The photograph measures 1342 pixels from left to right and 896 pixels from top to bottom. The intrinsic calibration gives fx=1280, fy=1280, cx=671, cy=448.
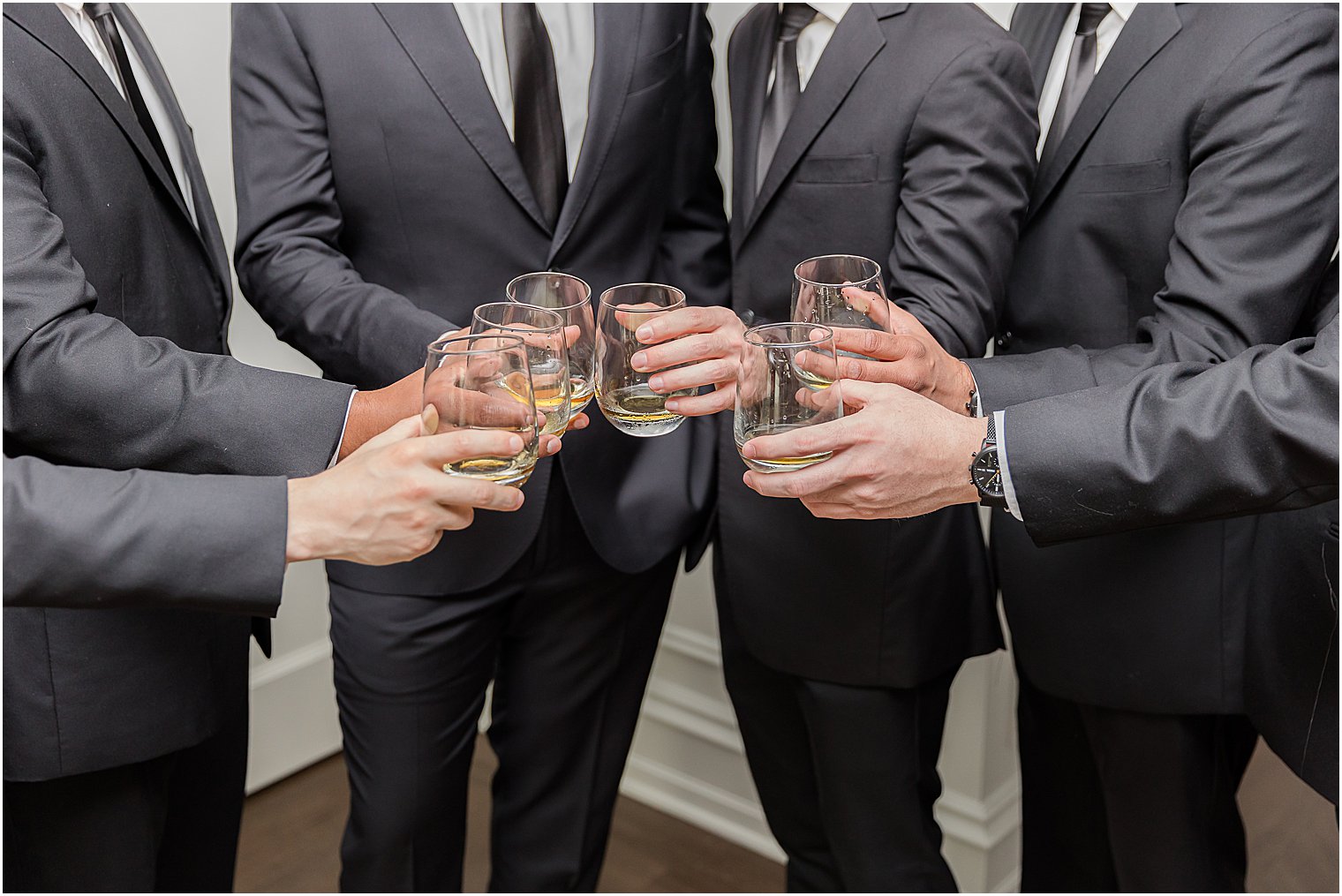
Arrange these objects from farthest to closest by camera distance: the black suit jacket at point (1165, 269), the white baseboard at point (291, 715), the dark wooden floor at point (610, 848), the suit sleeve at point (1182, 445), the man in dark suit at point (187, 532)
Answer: the white baseboard at point (291, 715), the dark wooden floor at point (610, 848), the black suit jacket at point (1165, 269), the suit sleeve at point (1182, 445), the man in dark suit at point (187, 532)

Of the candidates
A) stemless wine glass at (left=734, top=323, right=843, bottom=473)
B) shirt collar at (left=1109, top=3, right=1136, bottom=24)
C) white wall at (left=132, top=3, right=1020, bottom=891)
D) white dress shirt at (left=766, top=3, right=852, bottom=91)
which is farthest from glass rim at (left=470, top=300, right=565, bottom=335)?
white wall at (left=132, top=3, right=1020, bottom=891)

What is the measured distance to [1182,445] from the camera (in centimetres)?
162

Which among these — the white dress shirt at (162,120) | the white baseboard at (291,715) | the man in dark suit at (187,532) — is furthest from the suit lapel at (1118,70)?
the white baseboard at (291,715)

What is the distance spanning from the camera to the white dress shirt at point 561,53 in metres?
2.07

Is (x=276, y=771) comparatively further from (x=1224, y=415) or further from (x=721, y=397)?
(x=1224, y=415)

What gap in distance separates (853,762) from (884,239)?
87cm

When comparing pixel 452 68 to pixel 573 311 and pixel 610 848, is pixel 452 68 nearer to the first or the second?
pixel 573 311

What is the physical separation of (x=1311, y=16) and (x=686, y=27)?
0.98 meters

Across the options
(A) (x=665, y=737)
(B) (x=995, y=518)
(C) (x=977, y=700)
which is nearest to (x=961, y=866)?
(C) (x=977, y=700)

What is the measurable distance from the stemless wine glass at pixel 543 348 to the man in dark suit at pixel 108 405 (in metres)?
0.23

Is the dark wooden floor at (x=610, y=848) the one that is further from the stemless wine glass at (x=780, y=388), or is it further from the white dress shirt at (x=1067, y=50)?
the stemless wine glass at (x=780, y=388)

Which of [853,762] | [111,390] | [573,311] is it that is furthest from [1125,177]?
[111,390]

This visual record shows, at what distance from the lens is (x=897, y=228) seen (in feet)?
6.77

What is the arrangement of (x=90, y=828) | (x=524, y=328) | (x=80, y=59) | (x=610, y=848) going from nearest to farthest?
1. (x=524, y=328)
2. (x=80, y=59)
3. (x=90, y=828)
4. (x=610, y=848)
